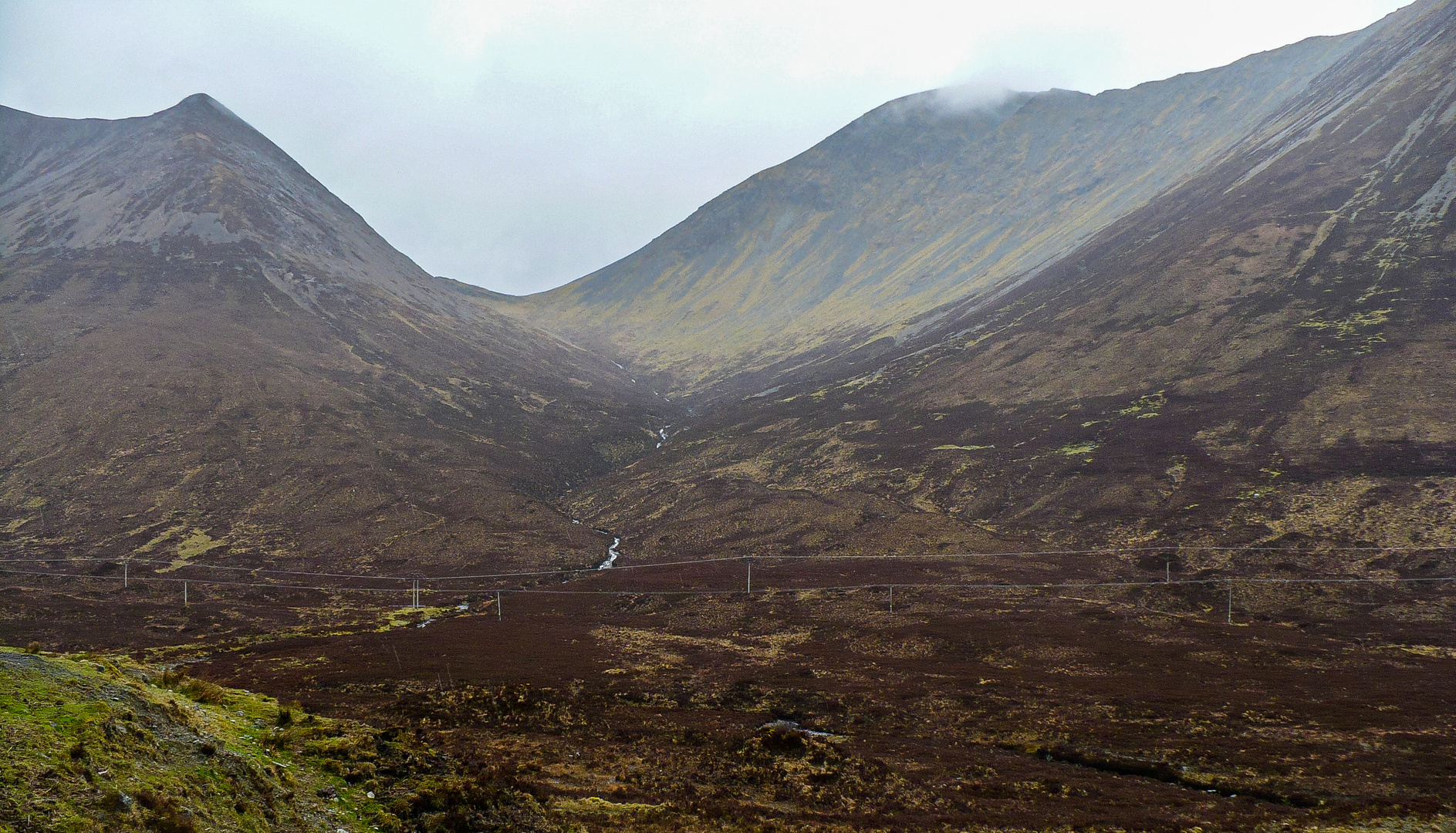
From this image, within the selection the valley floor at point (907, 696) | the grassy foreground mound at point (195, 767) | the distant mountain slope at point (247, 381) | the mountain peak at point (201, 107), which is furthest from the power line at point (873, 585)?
the mountain peak at point (201, 107)

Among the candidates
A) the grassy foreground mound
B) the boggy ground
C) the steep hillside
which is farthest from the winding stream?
the grassy foreground mound

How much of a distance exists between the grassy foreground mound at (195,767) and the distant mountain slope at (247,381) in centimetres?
5219

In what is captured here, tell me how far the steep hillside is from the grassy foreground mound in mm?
51879

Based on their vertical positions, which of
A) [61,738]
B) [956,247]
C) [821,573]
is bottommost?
[821,573]

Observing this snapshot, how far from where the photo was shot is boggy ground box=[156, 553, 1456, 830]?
19812 millimetres

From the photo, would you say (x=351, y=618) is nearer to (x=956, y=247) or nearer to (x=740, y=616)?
(x=740, y=616)

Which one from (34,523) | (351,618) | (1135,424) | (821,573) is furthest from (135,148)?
(1135,424)

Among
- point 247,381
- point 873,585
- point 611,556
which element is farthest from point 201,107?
→ point 873,585

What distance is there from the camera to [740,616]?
50875 mm

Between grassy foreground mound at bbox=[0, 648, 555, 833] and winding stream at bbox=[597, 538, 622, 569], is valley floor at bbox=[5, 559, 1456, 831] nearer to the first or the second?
grassy foreground mound at bbox=[0, 648, 555, 833]

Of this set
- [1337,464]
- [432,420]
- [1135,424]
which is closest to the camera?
[1337,464]

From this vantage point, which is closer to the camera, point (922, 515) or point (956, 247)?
point (922, 515)

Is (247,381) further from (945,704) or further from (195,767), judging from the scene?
(195,767)

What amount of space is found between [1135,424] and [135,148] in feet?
674
